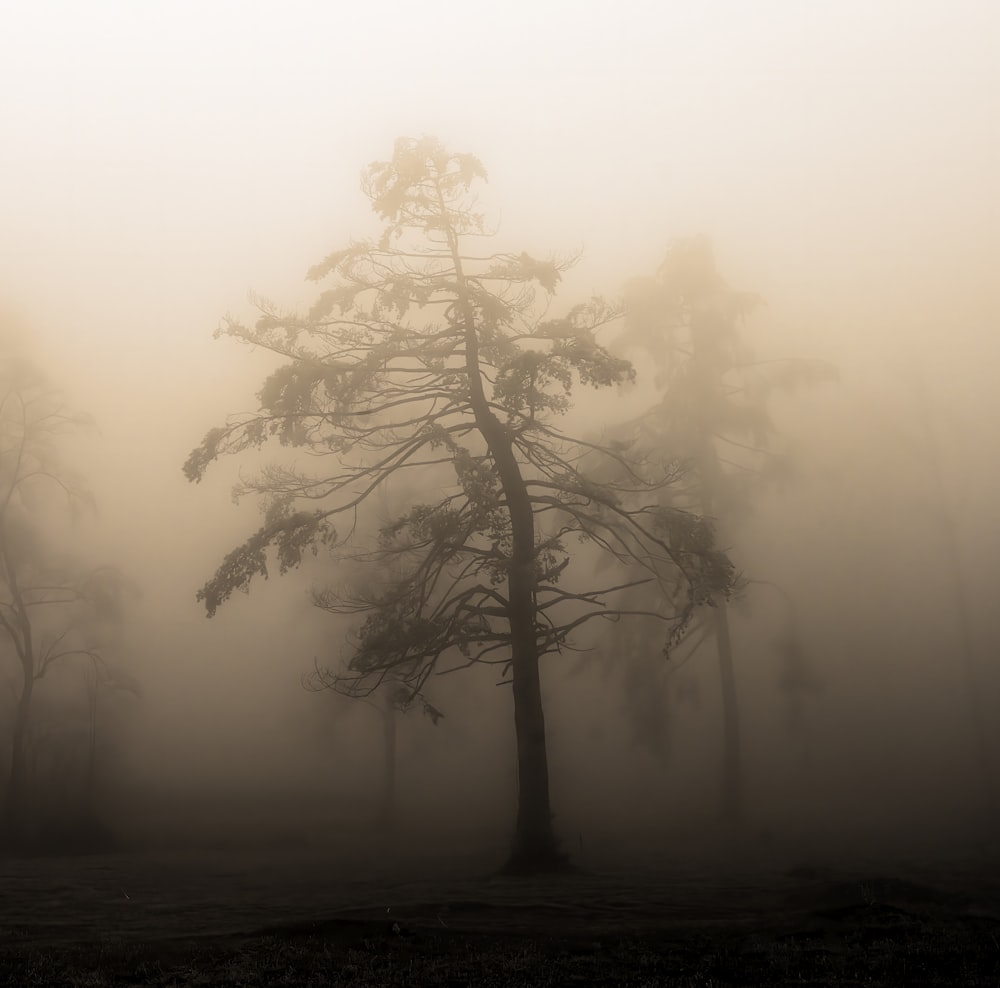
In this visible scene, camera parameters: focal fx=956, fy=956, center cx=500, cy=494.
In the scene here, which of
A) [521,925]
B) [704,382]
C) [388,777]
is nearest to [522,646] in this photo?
[521,925]

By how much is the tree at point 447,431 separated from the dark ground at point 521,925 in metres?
2.87

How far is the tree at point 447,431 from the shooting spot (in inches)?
605

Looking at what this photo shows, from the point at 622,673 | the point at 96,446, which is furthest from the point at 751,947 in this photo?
the point at 96,446

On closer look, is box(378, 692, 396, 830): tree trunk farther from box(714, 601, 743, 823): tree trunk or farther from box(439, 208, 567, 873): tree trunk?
box(439, 208, 567, 873): tree trunk

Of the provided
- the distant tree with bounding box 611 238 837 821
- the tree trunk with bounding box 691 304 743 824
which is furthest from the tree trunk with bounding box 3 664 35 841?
the tree trunk with bounding box 691 304 743 824

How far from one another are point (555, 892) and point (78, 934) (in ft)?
18.7

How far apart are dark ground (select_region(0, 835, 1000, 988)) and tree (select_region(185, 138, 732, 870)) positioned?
2868mm

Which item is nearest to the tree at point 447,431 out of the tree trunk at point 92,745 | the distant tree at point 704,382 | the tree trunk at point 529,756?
the tree trunk at point 529,756

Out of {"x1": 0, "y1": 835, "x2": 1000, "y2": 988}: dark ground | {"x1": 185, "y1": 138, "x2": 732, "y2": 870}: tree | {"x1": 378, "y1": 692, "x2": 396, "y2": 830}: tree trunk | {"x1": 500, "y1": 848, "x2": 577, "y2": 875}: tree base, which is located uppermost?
{"x1": 185, "y1": 138, "x2": 732, "y2": 870}: tree

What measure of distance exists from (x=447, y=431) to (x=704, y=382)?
10.7 m

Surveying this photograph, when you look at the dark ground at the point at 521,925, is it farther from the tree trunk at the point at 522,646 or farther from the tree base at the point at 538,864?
the tree trunk at the point at 522,646

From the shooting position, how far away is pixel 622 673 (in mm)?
23859

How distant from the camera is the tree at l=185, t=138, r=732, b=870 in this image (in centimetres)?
1536

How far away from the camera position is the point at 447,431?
1598 centimetres
